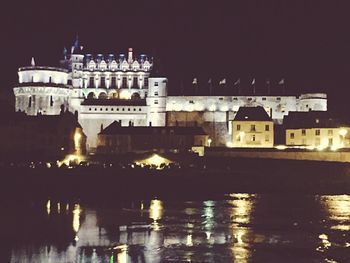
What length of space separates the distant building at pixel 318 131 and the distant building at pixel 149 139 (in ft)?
34.5

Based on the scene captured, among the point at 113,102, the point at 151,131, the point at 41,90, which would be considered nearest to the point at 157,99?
the point at 113,102

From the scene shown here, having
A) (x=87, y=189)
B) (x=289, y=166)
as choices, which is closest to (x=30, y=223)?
(x=87, y=189)

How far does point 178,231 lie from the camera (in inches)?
1241

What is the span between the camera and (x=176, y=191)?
4956 cm

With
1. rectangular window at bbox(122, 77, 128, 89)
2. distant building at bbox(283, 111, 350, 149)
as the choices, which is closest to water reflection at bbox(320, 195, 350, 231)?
distant building at bbox(283, 111, 350, 149)

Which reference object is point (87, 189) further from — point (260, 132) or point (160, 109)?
point (160, 109)

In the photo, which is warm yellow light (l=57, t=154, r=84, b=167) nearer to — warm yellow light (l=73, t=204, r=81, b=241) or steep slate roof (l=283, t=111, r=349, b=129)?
warm yellow light (l=73, t=204, r=81, b=241)

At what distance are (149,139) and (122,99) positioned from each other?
2312cm

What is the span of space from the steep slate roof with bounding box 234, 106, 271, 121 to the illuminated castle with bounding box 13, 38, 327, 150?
930 cm

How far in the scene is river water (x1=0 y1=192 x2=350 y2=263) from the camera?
85.8 feet

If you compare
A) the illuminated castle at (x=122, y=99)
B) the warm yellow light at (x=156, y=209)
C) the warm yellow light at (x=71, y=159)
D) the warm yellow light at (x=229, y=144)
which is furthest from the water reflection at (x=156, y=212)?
the illuminated castle at (x=122, y=99)

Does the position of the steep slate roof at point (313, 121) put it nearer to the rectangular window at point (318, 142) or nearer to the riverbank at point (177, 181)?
the rectangular window at point (318, 142)

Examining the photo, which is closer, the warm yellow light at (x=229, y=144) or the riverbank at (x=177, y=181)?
the riverbank at (x=177, y=181)

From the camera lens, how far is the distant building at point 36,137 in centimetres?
6488
